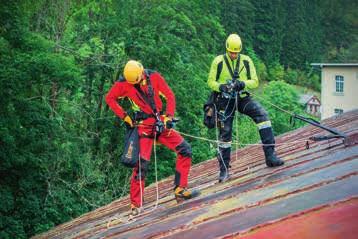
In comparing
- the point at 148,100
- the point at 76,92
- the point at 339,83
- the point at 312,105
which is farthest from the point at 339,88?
the point at 148,100

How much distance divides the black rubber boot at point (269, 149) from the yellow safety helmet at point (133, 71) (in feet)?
5.51

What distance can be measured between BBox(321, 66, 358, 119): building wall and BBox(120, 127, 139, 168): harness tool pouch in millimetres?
39337

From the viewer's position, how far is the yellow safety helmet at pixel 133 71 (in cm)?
609

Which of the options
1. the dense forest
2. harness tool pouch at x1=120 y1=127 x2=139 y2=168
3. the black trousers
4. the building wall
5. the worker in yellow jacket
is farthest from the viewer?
the building wall

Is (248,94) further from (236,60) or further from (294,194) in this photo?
(294,194)

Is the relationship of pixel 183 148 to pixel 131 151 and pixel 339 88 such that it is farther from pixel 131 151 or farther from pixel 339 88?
pixel 339 88

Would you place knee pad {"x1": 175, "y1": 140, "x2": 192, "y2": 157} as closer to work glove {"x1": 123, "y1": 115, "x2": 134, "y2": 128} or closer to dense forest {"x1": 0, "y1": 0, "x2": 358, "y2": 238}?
work glove {"x1": 123, "y1": 115, "x2": 134, "y2": 128}

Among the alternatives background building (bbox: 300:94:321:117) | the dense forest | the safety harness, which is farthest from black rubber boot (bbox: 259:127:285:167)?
background building (bbox: 300:94:321:117)

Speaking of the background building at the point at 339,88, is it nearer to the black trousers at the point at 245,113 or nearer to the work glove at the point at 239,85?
the black trousers at the point at 245,113

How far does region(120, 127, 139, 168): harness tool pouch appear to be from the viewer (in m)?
6.25

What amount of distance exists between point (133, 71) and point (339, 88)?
40956 millimetres

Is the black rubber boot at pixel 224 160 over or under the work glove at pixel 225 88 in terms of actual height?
under

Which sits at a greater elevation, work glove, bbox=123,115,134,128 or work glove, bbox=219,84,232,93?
work glove, bbox=219,84,232,93

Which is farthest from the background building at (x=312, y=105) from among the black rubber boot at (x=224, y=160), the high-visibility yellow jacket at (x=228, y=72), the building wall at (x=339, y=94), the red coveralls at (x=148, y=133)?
the red coveralls at (x=148, y=133)
